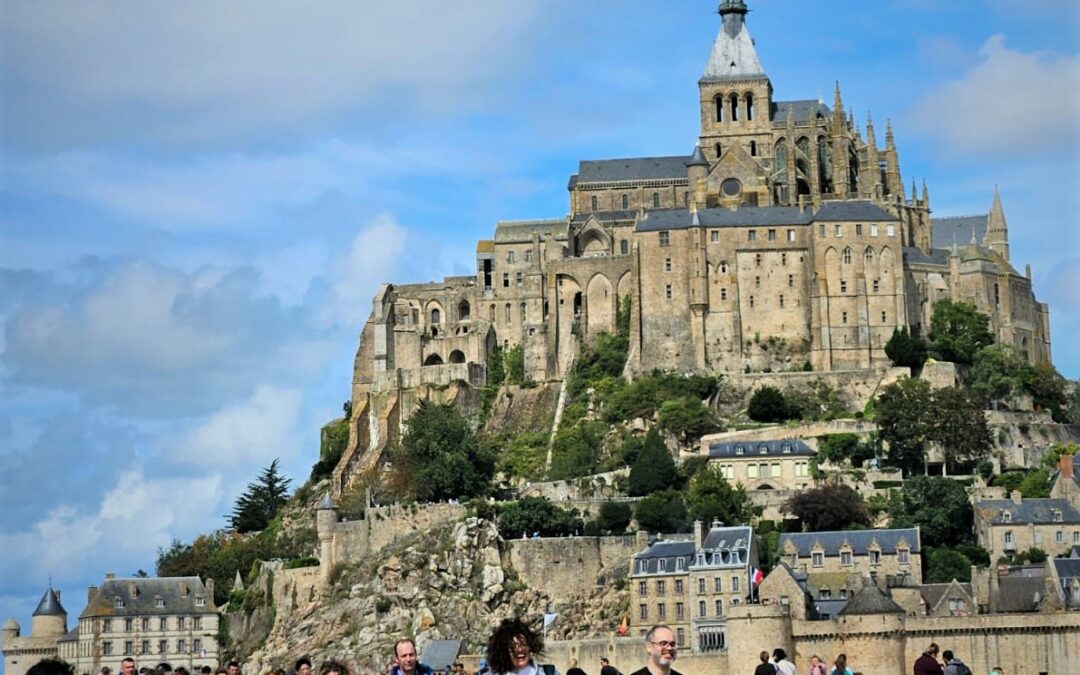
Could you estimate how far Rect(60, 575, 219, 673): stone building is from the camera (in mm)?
79562

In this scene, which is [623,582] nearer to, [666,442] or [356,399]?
[666,442]

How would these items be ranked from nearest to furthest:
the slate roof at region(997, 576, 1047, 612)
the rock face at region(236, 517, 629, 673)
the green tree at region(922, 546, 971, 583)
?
the slate roof at region(997, 576, 1047, 612)
the green tree at region(922, 546, 971, 583)
the rock face at region(236, 517, 629, 673)

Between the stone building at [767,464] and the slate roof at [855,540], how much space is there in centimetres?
799

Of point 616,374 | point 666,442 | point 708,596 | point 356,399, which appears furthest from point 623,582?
point 356,399

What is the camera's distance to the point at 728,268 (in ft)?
297

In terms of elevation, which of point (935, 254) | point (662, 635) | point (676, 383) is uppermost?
point (935, 254)

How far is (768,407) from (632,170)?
19.6m

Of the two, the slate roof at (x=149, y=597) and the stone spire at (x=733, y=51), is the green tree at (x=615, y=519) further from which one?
the stone spire at (x=733, y=51)

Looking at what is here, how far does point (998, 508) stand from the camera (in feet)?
243

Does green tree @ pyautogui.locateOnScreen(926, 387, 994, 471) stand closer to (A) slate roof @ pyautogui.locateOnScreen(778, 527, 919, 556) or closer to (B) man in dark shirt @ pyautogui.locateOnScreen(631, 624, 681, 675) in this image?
(A) slate roof @ pyautogui.locateOnScreen(778, 527, 919, 556)

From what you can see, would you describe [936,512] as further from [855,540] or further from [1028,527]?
[855,540]

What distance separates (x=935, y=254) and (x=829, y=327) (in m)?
8.06

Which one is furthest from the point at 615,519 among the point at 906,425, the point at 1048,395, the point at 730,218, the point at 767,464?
the point at 1048,395

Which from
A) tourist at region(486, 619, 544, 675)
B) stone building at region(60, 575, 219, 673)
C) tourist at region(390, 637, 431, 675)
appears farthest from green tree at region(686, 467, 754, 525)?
tourist at region(486, 619, 544, 675)
